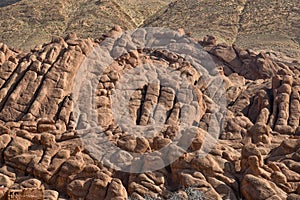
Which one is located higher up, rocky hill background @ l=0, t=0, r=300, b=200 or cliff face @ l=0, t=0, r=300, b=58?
rocky hill background @ l=0, t=0, r=300, b=200

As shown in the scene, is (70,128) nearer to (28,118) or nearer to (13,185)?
(28,118)

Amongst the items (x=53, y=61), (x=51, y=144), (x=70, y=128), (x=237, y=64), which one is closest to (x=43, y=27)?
(x=237, y=64)

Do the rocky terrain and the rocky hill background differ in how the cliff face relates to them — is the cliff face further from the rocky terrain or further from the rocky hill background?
the rocky terrain

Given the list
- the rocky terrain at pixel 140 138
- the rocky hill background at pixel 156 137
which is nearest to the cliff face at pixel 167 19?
the rocky hill background at pixel 156 137

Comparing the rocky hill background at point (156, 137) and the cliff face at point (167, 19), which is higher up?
the rocky hill background at point (156, 137)

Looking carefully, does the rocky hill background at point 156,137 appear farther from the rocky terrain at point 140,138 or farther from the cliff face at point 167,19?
the cliff face at point 167,19

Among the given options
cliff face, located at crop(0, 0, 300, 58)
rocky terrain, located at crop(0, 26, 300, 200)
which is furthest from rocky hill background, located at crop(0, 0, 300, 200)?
cliff face, located at crop(0, 0, 300, 58)
